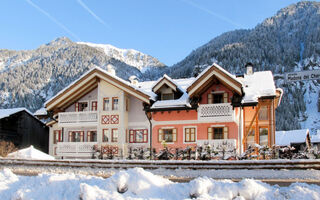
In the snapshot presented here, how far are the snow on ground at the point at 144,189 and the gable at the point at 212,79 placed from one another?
1559cm

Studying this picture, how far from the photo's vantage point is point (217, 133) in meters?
27.3

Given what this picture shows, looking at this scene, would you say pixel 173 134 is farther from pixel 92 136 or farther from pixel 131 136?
pixel 92 136

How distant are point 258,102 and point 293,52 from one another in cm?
16279

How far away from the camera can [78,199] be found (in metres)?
10.4

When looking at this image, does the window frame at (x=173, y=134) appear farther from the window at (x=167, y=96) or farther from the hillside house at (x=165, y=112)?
the window at (x=167, y=96)

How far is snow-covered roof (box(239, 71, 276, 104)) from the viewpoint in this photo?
26.0 metres

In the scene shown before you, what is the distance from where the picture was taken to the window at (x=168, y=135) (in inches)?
1129

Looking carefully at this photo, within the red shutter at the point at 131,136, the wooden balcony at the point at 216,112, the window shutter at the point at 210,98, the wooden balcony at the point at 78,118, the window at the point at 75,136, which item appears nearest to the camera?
the wooden balcony at the point at 216,112

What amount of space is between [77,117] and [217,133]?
38.9 feet

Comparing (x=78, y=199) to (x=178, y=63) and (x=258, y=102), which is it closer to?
(x=258, y=102)

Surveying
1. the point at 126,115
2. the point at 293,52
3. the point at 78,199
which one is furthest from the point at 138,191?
the point at 293,52

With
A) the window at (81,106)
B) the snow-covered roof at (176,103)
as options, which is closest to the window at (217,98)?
the snow-covered roof at (176,103)

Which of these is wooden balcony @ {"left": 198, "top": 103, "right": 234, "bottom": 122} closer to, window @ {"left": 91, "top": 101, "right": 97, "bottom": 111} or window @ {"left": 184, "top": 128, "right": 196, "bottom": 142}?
window @ {"left": 184, "top": 128, "right": 196, "bottom": 142}

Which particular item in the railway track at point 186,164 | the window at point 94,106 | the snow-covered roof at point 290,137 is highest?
the window at point 94,106
